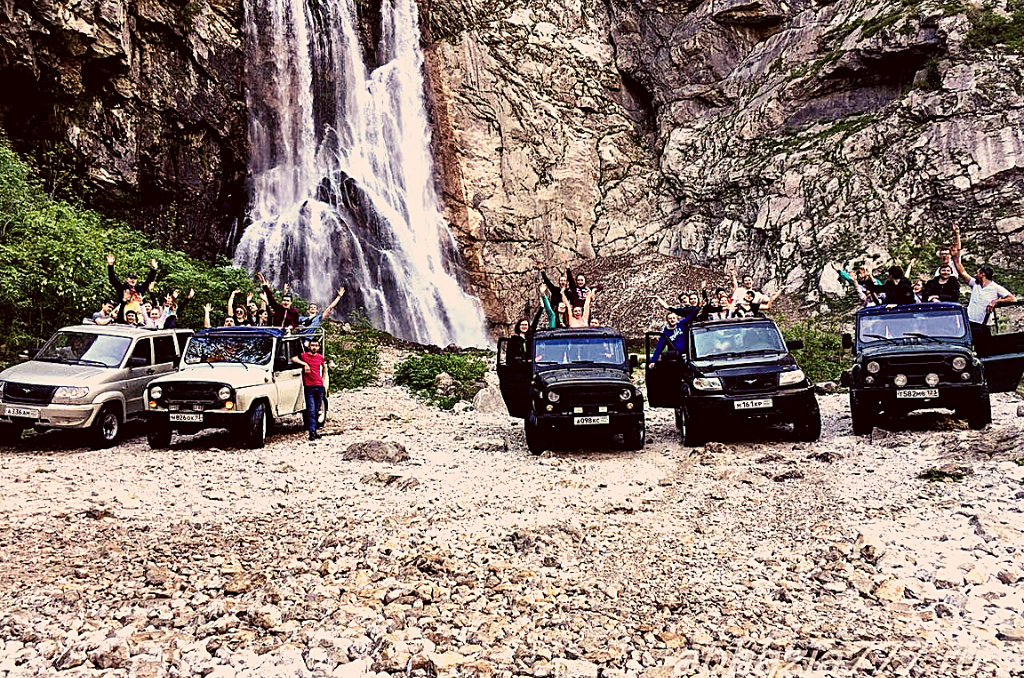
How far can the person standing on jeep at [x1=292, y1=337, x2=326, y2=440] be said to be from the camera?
1289cm

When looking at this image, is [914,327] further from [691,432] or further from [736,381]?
[691,432]

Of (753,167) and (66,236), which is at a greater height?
(753,167)

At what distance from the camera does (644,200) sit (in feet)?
121

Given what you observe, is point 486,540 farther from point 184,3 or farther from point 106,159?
point 184,3

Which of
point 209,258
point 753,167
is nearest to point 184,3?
point 209,258

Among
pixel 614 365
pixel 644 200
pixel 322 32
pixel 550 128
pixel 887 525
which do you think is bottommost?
pixel 887 525

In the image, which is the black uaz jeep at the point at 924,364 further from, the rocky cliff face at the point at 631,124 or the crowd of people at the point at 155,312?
the rocky cliff face at the point at 631,124

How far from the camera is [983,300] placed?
1251cm

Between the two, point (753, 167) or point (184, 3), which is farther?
point (753, 167)

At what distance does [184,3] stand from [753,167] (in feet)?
80.8

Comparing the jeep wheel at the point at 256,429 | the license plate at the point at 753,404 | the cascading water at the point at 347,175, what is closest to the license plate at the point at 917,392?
the license plate at the point at 753,404

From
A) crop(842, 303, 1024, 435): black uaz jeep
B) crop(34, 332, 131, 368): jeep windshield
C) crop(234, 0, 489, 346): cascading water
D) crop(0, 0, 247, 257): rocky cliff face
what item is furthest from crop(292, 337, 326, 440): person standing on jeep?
crop(0, 0, 247, 257): rocky cliff face

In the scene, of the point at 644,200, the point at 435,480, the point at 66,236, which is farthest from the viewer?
the point at 644,200

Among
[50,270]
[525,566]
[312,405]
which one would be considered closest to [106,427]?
[312,405]
